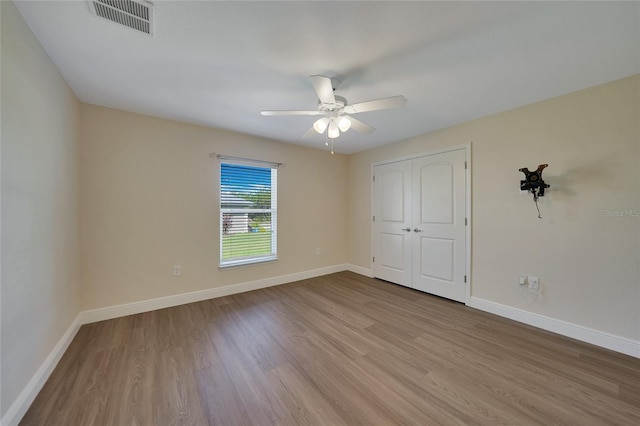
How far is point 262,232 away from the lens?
12.3 ft

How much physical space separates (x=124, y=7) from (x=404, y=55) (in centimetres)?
178

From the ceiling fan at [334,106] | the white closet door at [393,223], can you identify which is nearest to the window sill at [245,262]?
the white closet door at [393,223]

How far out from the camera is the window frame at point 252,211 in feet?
10.9

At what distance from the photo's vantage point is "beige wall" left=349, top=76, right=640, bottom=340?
201 centimetres

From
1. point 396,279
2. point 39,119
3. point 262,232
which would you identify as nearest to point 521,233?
point 396,279

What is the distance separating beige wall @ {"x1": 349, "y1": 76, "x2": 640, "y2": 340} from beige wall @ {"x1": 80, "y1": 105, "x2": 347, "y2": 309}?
2.90 metres

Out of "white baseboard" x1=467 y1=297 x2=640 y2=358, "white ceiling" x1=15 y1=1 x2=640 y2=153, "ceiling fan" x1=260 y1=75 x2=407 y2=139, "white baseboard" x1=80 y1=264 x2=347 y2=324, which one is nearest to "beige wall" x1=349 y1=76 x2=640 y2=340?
"white baseboard" x1=467 y1=297 x2=640 y2=358

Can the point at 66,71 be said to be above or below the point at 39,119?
above

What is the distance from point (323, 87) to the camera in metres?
1.72

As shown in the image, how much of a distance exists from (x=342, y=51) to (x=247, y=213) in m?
2.58

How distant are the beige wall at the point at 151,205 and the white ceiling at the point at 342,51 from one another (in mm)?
421

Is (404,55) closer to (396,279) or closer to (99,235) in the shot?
(396,279)

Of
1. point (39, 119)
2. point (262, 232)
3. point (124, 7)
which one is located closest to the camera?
point (124, 7)

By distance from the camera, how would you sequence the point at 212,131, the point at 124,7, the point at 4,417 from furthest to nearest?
the point at 212,131 → the point at 124,7 → the point at 4,417
